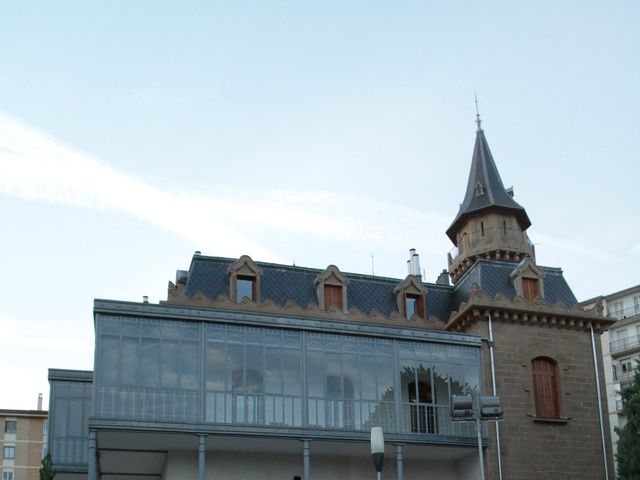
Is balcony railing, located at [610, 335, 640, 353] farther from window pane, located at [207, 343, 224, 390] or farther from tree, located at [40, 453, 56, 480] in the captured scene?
tree, located at [40, 453, 56, 480]

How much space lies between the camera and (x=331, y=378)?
30547 millimetres

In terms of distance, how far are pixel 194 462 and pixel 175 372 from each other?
3671 millimetres

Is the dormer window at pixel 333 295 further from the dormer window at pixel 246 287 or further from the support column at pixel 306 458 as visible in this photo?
the support column at pixel 306 458

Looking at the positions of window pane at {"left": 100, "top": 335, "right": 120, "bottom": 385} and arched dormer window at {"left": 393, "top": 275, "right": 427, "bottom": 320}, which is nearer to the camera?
window pane at {"left": 100, "top": 335, "right": 120, "bottom": 385}

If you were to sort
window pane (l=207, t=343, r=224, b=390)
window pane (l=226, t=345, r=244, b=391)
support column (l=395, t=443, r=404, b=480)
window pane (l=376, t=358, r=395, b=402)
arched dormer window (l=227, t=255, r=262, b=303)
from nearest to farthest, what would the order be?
1. window pane (l=207, t=343, r=224, b=390)
2. window pane (l=226, t=345, r=244, b=391)
3. support column (l=395, t=443, r=404, b=480)
4. window pane (l=376, t=358, r=395, b=402)
5. arched dormer window (l=227, t=255, r=262, b=303)

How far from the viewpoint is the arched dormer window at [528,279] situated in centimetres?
3606

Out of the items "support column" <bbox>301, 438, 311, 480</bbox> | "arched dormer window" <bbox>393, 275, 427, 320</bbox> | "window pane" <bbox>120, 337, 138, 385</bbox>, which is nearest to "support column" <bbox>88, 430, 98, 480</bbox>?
"window pane" <bbox>120, 337, 138, 385</bbox>

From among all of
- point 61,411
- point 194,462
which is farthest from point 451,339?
point 61,411

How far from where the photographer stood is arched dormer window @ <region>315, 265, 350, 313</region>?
3519cm

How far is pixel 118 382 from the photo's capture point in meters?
27.9

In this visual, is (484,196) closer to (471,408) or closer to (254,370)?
(254,370)

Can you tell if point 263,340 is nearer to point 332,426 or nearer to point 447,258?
point 332,426

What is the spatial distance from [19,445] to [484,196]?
59160 millimetres

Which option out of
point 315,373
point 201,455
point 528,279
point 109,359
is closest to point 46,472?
point 109,359
